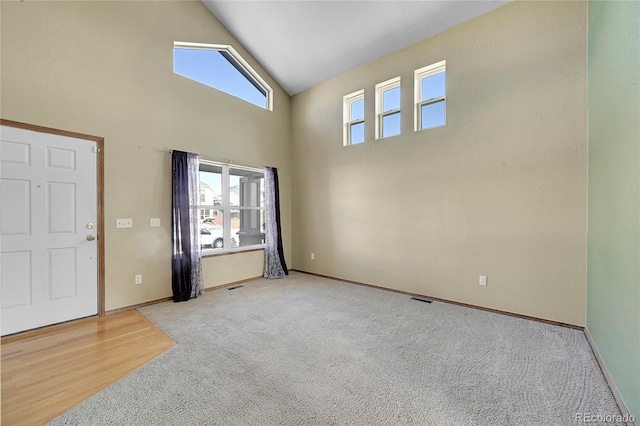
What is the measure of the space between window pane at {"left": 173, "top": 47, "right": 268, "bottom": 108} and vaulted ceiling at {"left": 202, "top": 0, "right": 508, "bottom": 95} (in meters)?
0.51

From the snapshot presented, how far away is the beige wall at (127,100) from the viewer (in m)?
2.72

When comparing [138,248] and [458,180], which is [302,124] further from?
[138,248]

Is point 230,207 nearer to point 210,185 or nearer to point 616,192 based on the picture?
point 210,185

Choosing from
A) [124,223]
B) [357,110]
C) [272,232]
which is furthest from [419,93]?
[124,223]

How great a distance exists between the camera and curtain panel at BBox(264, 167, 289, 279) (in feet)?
16.4

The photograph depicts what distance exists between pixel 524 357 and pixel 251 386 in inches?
88.0

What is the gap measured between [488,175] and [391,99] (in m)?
1.93

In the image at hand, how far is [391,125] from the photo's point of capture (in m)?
4.21

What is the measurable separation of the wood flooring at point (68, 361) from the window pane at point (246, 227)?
6.31 feet

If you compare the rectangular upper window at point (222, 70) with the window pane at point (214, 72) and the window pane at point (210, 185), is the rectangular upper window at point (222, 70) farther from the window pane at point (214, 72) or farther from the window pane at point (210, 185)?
the window pane at point (210, 185)

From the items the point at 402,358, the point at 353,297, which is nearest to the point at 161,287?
the point at 353,297

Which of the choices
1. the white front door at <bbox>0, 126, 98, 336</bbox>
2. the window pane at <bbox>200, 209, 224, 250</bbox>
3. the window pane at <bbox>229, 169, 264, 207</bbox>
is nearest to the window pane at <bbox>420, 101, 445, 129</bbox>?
the window pane at <bbox>229, 169, 264, 207</bbox>

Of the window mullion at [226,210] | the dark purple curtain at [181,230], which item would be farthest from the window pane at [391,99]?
the dark purple curtain at [181,230]

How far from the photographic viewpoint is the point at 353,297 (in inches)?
151
